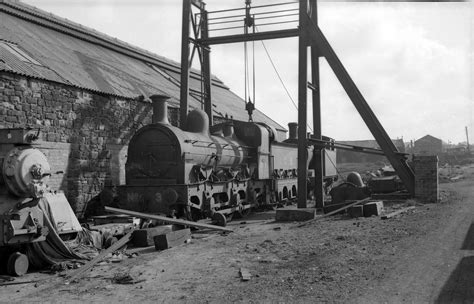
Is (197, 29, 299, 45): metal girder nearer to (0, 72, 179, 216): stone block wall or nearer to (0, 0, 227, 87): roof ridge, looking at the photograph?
(0, 72, 179, 216): stone block wall

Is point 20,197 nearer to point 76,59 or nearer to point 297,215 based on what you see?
point 297,215

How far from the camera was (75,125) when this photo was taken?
12.8 m

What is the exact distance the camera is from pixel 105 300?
5.35m

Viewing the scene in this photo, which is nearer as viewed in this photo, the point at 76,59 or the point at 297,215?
the point at 297,215

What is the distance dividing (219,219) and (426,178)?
24.7 ft

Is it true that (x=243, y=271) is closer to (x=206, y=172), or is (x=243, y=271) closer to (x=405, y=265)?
(x=405, y=265)

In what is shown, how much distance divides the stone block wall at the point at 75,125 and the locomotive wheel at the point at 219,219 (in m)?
4.05

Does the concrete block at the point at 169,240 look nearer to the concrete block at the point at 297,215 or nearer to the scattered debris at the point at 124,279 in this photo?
the scattered debris at the point at 124,279

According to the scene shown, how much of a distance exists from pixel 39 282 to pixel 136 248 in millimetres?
2773

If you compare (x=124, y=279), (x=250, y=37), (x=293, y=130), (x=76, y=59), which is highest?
(x=250, y=37)

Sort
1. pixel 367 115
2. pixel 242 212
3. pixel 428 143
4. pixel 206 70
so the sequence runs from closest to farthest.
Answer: pixel 242 212, pixel 367 115, pixel 206 70, pixel 428 143

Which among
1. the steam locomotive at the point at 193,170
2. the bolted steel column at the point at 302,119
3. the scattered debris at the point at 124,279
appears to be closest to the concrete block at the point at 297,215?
the steam locomotive at the point at 193,170

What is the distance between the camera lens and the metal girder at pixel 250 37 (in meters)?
14.8

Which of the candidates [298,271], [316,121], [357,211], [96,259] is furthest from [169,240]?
[316,121]
